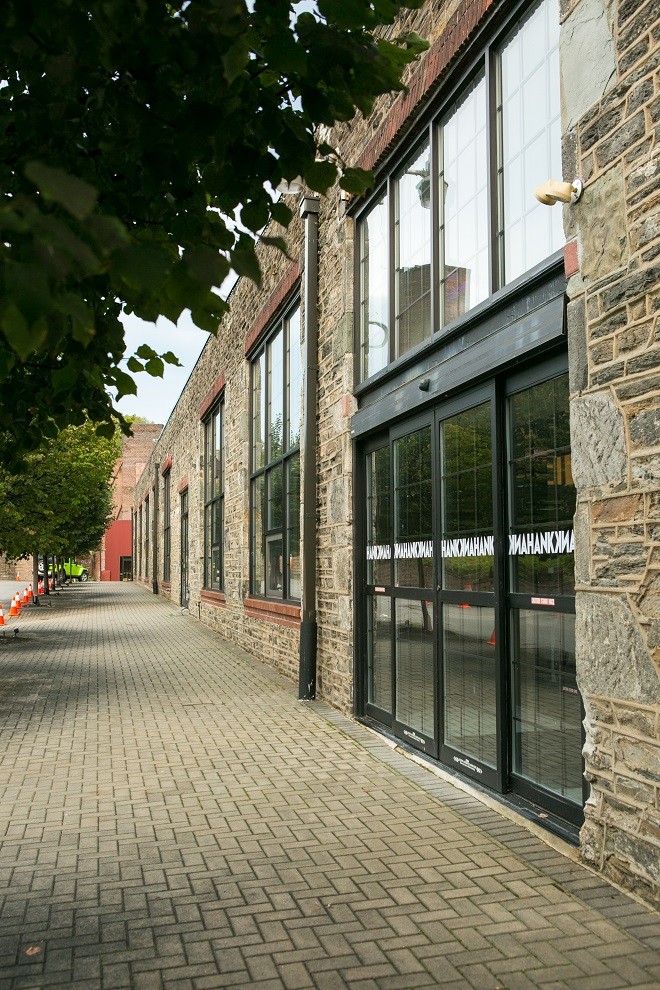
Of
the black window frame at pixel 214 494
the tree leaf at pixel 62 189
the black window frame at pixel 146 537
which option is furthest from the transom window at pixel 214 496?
the black window frame at pixel 146 537

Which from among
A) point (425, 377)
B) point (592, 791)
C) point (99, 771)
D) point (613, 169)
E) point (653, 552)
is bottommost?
point (99, 771)

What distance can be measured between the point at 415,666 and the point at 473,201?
3.36 m

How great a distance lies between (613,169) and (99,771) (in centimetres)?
509

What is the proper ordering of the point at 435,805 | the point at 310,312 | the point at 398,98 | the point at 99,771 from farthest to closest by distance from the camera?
the point at 310,312 < the point at 398,98 < the point at 99,771 < the point at 435,805

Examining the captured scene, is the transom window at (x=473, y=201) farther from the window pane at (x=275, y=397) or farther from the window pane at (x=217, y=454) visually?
the window pane at (x=217, y=454)

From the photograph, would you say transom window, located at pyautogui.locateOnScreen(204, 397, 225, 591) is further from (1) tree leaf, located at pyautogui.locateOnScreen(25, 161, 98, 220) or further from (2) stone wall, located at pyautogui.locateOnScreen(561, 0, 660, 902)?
(1) tree leaf, located at pyautogui.locateOnScreen(25, 161, 98, 220)

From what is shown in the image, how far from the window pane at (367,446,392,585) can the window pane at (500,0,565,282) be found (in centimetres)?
245

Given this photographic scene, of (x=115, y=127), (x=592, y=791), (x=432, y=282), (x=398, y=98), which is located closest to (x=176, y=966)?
(x=592, y=791)

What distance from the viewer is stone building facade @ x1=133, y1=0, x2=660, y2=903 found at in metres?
3.93

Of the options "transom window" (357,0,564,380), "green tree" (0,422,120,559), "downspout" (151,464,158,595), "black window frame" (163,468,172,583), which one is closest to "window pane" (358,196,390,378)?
"transom window" (357,0,564,380)

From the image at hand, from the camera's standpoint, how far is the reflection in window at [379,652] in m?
7.41

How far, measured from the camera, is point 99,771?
6.41 m

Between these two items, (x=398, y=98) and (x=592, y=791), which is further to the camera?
(x=398, y=98)

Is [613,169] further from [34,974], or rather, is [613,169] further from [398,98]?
[34,974]
